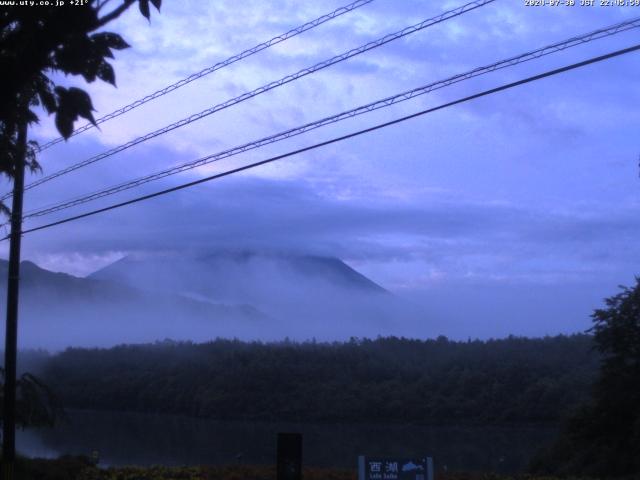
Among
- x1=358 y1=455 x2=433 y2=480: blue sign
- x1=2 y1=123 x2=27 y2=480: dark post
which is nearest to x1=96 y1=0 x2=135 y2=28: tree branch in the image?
x1=358 y1=455 x2=433 y2=480: blue sign

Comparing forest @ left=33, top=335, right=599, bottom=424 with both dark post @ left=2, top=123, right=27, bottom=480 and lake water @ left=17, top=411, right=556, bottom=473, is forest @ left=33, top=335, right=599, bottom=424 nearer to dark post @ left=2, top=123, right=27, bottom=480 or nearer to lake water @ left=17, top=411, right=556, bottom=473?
lake water @ left=17, top=411, right=556, bottom=473

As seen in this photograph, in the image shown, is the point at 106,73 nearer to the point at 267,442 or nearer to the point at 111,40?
the point at 111,40

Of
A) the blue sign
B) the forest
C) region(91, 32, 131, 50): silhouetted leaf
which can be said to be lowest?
the blue sign

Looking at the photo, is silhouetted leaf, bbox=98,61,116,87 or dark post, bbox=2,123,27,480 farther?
dark post, bbox=2,123,27,480

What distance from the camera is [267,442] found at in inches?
974

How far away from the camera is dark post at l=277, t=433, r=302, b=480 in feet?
41.5

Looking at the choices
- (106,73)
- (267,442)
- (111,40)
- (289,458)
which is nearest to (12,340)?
(289,458)

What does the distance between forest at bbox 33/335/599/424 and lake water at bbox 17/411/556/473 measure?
137 cm

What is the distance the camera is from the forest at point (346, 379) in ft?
91.4

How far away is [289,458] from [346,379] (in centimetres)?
2075

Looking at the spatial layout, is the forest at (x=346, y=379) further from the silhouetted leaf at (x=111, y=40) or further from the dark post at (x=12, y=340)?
the silhouetted leaf at (x=111, y=40)

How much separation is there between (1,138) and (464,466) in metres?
15.7

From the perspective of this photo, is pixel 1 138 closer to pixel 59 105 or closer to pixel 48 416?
pixel 59 105

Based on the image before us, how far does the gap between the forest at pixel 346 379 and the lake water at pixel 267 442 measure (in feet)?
4.51
